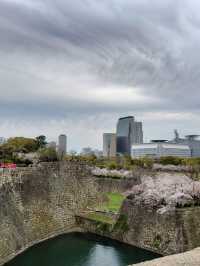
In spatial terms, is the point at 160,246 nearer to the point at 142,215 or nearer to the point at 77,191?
the point at 142,215

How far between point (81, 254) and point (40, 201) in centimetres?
647

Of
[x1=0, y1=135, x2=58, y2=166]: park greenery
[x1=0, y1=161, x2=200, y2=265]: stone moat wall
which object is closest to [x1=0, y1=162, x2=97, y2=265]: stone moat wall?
[x1=0, y1=161, x2=200, y2=265]: stone moat wall

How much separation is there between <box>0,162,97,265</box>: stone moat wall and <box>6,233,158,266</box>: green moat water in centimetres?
89

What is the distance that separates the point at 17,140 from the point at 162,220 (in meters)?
65.0

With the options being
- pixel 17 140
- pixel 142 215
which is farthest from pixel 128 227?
pixel 17 140

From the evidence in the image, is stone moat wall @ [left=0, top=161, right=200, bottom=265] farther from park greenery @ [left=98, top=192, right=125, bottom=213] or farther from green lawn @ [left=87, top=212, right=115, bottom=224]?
park greenery @ [left=98, top=192, right=125, bottom=213]

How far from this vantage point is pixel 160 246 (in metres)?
27.8

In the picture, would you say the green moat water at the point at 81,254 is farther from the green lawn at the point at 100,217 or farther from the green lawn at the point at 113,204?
the green lawn at the point at 113,204

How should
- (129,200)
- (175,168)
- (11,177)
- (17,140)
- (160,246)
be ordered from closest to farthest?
(160,246)
(11,177)
(129,200)
(175,168)
(17,140)

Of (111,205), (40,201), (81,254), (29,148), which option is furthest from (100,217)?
(29,148)

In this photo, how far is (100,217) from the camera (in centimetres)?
3481

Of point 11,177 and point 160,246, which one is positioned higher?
point 11,177

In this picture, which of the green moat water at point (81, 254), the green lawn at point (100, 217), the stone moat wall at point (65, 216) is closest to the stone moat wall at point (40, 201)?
the stone moat wall at point (65, 216)

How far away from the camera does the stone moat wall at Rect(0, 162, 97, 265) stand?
27.5 metres
